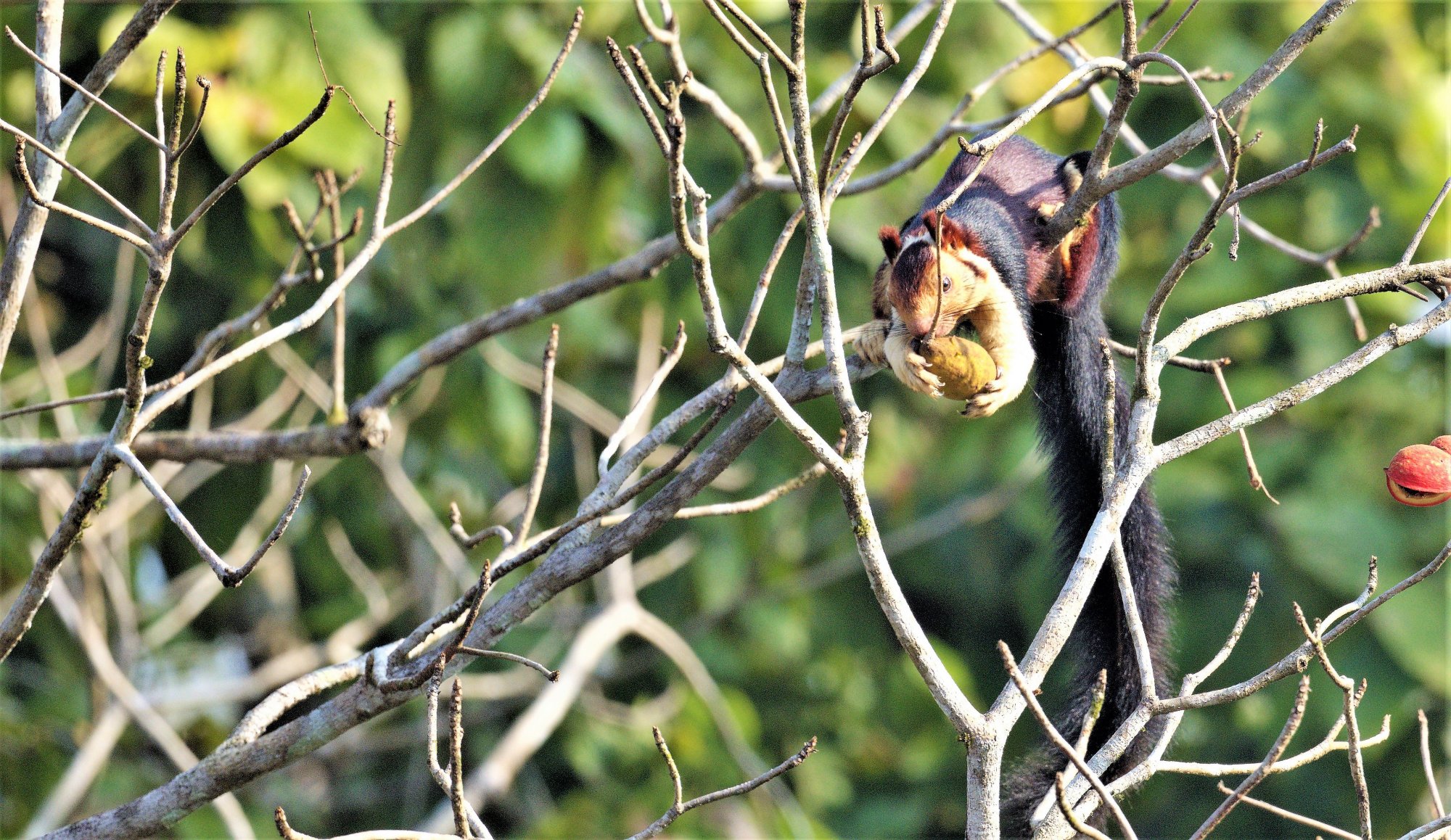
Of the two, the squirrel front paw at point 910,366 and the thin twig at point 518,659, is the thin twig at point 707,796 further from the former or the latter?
the squirrel front paw at point 910,366

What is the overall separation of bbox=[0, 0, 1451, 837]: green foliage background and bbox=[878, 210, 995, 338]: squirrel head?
1.99 metres

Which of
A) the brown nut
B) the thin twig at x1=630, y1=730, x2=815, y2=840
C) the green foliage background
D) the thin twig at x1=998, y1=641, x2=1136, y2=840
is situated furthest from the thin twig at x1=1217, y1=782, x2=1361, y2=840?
the green foliage background

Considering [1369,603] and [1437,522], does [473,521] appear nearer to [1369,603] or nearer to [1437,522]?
[1437,522]

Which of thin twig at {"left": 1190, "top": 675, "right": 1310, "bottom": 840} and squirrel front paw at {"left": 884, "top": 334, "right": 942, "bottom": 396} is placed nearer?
thin twig at {"left": 1190, "top": 675, "right": 1310, "bottom": 840}

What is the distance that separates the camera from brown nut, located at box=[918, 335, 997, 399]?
2.33m

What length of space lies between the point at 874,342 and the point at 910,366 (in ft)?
1.18

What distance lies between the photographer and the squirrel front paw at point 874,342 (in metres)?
2.78

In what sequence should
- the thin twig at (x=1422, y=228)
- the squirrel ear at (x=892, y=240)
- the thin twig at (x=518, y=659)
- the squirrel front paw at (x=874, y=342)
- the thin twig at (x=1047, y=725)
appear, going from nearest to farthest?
the thin twig at (x=1047, y=725) < the thin twig at (x=518, y=659) < the thin twig at (x=1422, y=228) < the squirrel front paw at (x=874, y=342) < the squirrel ear at (x=892, y=240)

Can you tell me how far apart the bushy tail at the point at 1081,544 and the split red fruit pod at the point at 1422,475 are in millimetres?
432

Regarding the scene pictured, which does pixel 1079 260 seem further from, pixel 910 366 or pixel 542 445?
pixel 542 445

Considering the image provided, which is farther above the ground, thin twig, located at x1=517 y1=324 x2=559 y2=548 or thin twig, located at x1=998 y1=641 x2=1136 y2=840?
thin twig, located at x1=517 y1=324 x2=559 y2=548

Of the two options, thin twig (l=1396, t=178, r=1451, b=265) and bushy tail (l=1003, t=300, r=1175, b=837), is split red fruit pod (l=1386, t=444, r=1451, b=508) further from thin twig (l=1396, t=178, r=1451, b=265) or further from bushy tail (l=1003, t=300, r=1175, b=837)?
bushy tail (l=1003, t=300, r=1175, b=837)

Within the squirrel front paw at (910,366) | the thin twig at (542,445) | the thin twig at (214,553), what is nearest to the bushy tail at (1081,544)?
the squirrel front paw at (910,366)

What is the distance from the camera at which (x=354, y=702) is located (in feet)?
6.83
